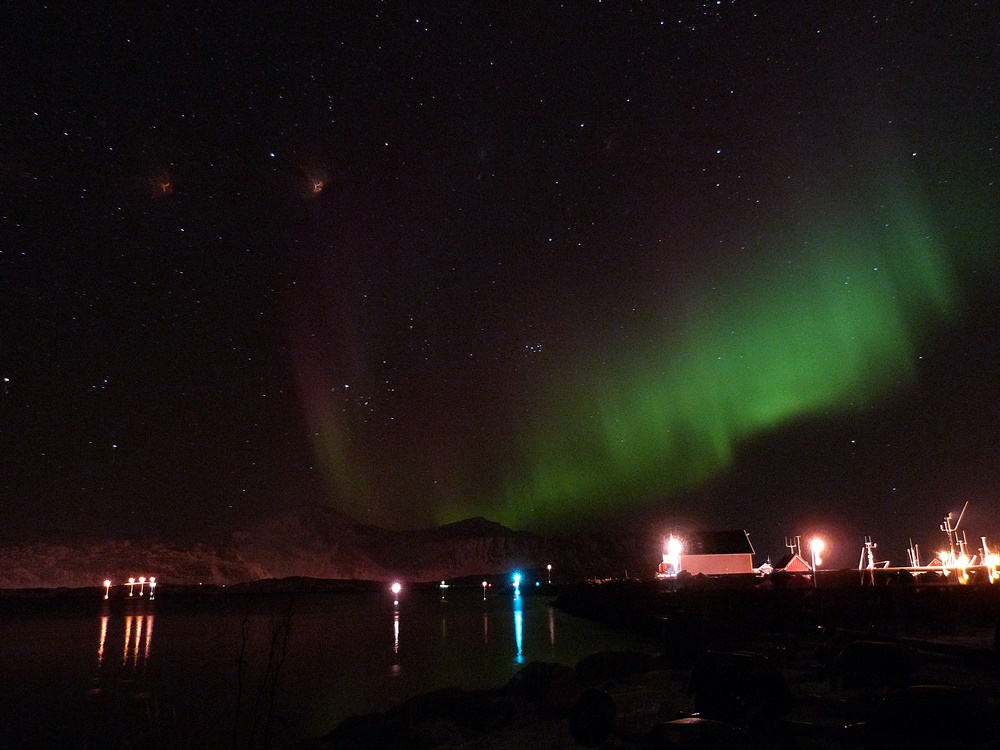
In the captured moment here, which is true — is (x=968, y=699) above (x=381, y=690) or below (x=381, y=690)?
above

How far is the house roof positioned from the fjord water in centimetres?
2113

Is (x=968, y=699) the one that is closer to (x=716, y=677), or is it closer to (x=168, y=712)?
(x=716, y=677)

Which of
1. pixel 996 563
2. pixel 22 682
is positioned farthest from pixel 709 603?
pixel 22 682

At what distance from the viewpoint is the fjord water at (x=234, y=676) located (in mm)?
24938

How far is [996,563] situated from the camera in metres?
48.1

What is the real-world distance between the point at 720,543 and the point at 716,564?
14.6ft

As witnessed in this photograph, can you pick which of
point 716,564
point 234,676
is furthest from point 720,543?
point 234,676

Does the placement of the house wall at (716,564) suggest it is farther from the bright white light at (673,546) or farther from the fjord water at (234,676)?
the fjord water at (234,676)

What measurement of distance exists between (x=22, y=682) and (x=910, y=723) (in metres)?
44.2

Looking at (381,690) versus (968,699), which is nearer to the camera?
(968,699)

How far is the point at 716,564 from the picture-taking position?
273ft

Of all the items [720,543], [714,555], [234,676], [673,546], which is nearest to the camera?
[234,676]

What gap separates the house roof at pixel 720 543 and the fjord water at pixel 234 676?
21.1m

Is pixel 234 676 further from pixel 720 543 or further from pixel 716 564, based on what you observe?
pixel 720 543
